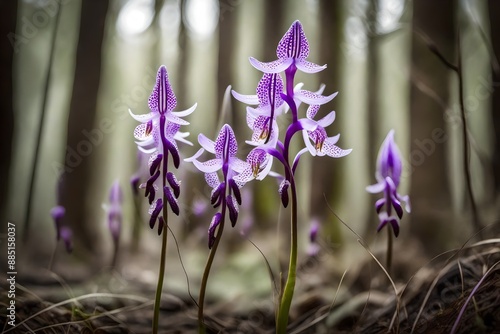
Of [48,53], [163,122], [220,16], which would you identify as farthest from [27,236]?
[220,16]

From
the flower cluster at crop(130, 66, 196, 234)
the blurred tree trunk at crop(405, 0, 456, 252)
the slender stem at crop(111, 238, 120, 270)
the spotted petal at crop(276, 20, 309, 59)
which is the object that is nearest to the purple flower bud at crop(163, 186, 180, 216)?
the flower cluster at crop(130, 66, 196, 234)

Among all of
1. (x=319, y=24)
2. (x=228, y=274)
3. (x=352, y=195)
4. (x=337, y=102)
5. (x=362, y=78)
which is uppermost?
(x=319, y=24)

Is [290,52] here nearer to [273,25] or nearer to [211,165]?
[211,165]

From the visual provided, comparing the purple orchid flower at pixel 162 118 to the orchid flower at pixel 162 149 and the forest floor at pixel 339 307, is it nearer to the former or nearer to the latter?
the orchid flower at pixel 162 149

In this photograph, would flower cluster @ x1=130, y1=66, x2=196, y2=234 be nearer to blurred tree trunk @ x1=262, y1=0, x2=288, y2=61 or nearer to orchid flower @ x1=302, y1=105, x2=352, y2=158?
orchid flower @ x1=302, y1=105, x2=352, y2=158

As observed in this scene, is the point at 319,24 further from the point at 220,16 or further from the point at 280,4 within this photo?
the point at 220,16

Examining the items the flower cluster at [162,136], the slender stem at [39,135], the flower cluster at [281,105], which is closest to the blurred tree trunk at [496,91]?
the flower cluster at [281,105]

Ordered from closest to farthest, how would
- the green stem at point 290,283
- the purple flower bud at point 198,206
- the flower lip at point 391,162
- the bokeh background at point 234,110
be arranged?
the green stem at point 290,283, the flower lip at point 391,162, the bokeh background at point 234,110, the purple flower bud at point 198,206

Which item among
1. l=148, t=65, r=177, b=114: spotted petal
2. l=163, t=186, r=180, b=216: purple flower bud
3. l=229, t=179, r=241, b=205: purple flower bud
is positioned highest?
l=148, t=65, r=177, b=114: spotted petal
